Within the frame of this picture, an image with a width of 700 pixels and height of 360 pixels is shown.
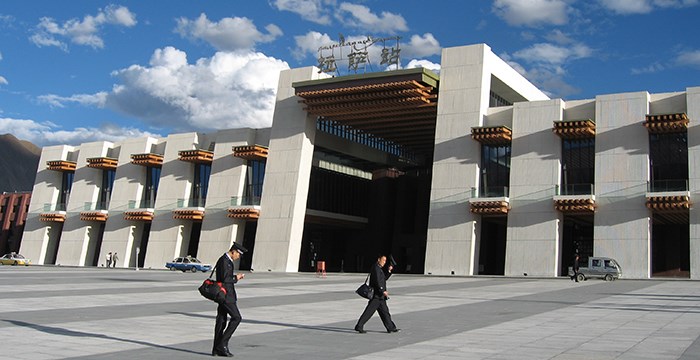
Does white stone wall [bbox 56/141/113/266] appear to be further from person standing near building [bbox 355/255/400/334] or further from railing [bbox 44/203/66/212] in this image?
person standing near building [bbox 355/255/400/334]

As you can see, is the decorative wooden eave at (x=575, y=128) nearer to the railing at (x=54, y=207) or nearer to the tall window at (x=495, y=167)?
the tall window at (x=495, y=167)

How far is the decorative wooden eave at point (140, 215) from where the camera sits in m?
65.1

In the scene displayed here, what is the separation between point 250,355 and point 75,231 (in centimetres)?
6573

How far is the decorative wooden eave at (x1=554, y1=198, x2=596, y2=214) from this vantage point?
45.8 metres

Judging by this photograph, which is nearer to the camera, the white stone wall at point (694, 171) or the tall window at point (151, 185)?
→ the white stone wall at point (694, 171)

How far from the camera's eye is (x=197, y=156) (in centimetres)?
6275

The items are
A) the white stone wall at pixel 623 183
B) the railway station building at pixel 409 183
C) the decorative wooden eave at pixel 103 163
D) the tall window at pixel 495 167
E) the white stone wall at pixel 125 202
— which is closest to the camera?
the white stone wall at pixel 623 183

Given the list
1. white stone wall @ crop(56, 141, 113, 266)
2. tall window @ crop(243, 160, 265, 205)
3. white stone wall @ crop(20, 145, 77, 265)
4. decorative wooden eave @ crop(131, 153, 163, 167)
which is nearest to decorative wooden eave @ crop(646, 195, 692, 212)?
tall window @ crop(243, 160, 265, 205)

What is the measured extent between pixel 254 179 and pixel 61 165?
26.2 meters

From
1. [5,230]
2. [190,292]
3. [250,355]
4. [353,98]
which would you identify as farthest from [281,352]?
[5,230]

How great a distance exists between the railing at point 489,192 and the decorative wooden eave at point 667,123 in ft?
35.1

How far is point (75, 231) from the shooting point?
71500mm

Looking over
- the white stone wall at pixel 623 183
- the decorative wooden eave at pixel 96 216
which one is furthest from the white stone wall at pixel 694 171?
the decorative wooden eave at pixel 96 216

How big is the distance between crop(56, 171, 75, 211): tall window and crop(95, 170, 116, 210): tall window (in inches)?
200
